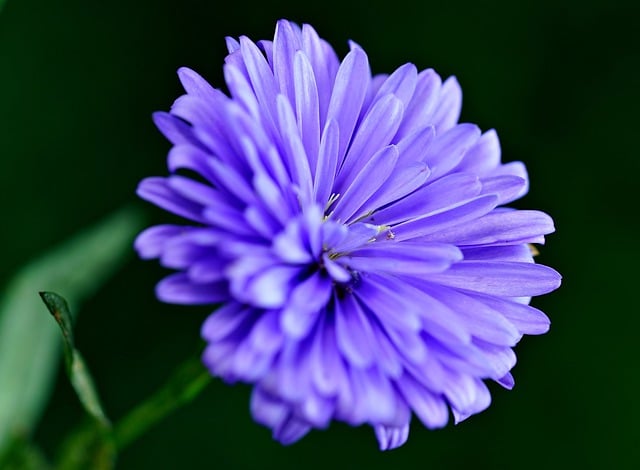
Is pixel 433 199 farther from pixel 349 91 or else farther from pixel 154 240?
pixel 154 240

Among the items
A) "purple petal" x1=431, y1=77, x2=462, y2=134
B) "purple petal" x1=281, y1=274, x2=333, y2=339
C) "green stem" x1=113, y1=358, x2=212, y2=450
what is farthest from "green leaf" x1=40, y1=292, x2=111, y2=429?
"purple petal" x1=431, y1=77, x2=462, y2=134

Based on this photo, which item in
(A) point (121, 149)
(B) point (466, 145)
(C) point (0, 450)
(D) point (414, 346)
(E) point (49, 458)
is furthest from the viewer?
(A) point (121, 149)

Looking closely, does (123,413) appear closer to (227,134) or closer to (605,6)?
(227,134)

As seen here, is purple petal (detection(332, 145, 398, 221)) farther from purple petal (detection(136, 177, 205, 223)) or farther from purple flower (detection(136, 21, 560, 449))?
purple petal (detection(136, 177, 205, 223))

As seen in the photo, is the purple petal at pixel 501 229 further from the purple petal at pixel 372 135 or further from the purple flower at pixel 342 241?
the purple petal at pixel 372 135

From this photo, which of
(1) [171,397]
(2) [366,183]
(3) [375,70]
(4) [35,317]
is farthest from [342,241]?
(3) [375,70]

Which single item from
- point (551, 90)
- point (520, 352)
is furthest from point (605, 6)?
point (520, 352)

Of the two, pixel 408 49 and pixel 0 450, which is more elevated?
pixel 408 49
